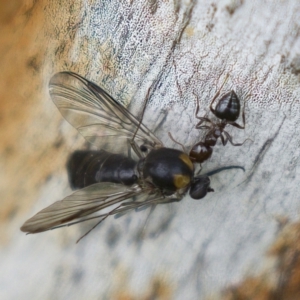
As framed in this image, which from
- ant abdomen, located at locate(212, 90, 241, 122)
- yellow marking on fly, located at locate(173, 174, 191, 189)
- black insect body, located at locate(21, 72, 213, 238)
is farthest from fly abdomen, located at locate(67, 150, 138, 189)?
ant abdomen, located at locate(212, 90, 241, 122)

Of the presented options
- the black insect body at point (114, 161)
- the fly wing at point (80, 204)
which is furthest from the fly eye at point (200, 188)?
the fly wing at point (80, 204)

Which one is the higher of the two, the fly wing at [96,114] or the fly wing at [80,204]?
the fly wing at [96,114]

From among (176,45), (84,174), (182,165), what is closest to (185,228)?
(182,165)

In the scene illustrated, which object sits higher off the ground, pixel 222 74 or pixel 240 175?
pixel 222 74

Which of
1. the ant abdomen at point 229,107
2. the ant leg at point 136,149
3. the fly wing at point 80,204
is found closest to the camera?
the fly wing at point 80,204

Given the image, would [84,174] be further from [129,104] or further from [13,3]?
[13,3]

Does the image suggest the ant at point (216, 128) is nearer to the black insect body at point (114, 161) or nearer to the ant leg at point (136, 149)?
the black insect body at point (114, 161)

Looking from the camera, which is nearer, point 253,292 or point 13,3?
point 253,292
